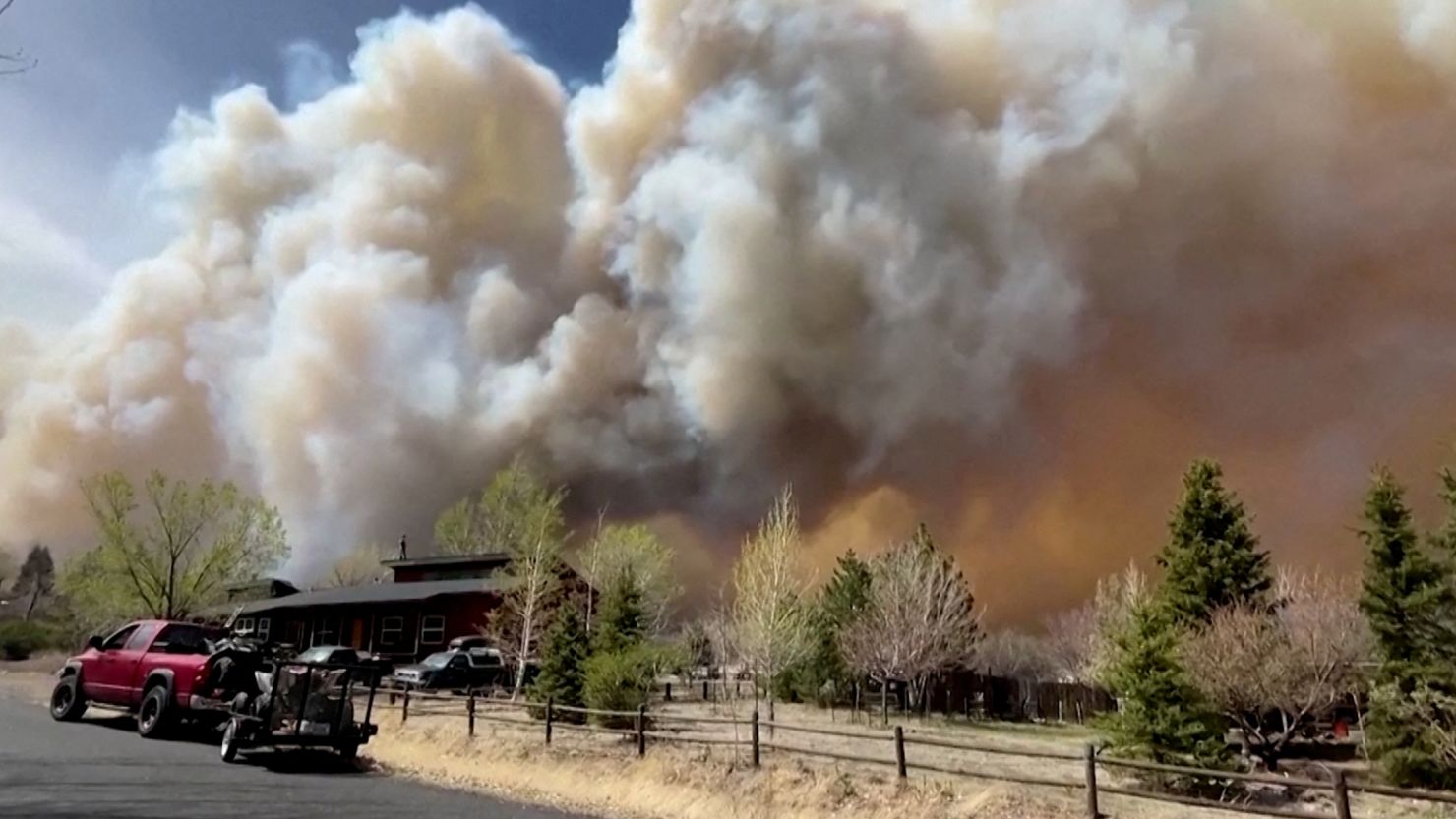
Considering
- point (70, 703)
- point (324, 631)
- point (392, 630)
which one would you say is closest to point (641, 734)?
point (70, 703)

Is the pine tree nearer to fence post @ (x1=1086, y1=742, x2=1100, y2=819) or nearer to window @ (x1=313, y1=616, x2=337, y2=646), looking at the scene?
fence post @ (x1=1086, y1=742, x2=1100, y2=819)

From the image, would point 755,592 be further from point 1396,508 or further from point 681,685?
point 1396,508

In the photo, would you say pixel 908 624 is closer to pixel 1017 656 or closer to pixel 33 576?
pixel 1017 656

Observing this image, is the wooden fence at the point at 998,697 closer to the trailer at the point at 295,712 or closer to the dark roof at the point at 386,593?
the dark roof at the point at 386,593

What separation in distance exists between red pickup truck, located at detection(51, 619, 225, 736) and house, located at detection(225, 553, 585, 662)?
869 inches

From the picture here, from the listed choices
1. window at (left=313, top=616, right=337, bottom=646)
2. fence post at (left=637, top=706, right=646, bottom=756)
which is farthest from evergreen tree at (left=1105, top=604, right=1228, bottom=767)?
window at (left=313, top=616, right=337, bottom=646)

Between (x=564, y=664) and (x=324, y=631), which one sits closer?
(x=564, y=664)

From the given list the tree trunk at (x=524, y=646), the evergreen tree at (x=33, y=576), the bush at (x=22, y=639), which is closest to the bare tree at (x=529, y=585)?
the tree trunk at (x=524, y=646)

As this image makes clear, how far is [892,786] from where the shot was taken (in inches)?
546

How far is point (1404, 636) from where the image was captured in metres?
22.2

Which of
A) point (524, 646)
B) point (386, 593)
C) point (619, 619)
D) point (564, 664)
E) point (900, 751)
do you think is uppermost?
point (386, 593)

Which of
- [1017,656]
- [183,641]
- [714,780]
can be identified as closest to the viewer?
[714,780]

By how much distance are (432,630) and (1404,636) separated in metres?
35.7

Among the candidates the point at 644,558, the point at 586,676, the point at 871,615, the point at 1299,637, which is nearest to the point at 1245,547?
the point at 1299,637
